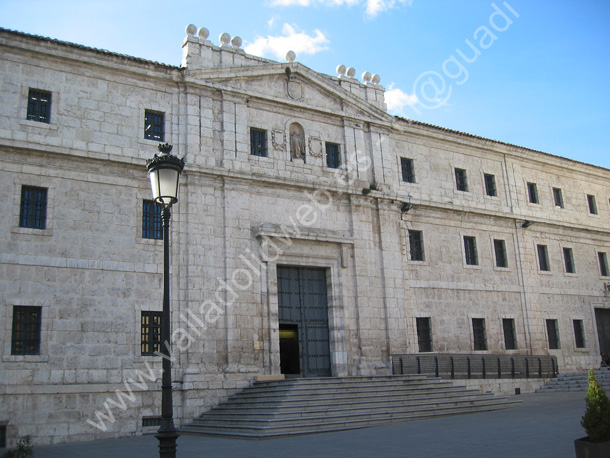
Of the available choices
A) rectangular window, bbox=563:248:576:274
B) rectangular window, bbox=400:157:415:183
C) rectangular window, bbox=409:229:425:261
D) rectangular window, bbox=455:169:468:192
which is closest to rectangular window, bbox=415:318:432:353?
rectangular window, bbox=409:229:425:261

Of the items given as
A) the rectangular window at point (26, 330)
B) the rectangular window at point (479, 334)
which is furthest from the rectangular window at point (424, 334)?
the rectangular window at point (26, 330)

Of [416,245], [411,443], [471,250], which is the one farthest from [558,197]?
[411,443]

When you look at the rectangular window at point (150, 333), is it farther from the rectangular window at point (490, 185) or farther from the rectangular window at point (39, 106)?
the rectangular window at point (490, 185)

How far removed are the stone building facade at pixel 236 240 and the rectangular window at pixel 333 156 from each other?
0.07m

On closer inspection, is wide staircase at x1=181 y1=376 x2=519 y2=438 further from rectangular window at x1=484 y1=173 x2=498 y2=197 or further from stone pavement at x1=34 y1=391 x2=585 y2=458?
rectangular window at x1=484 y1=173 x2=498 y2=197

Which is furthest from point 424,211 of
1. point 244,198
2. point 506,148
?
point 244,198

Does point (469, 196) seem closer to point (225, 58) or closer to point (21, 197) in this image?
point (225, 58)

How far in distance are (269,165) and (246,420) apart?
9.94 metres

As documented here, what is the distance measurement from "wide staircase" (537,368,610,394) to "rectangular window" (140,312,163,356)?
56.5 ft

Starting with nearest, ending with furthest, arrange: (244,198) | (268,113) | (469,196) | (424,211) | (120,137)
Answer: (120,137) → (244,198) → (268,113) → (424,211) → (469,196)

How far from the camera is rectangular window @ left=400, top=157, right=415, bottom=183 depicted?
2895 centimetres

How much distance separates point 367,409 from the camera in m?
19.7

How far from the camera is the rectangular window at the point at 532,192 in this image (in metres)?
33.2

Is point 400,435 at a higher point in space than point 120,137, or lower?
lower
